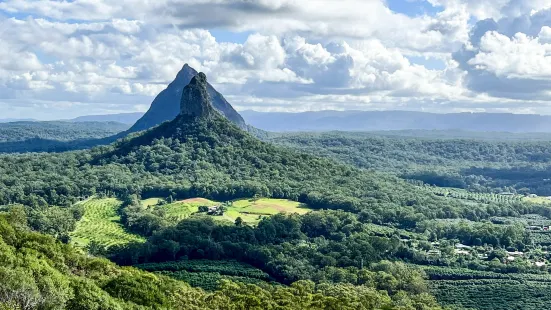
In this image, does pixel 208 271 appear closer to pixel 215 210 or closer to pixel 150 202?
pixel 215 210

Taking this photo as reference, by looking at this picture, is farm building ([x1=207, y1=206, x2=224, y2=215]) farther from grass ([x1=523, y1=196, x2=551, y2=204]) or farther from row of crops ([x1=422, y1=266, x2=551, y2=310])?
grass ([x1=523, y1=196, x2=551, y2=204])

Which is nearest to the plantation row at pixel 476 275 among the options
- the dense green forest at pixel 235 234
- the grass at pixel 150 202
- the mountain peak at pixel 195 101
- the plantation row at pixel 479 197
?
the dense green forest at pixel 235 234

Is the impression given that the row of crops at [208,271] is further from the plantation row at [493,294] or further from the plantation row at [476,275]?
the plantation row at [476,275]

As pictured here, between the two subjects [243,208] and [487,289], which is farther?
[243,208]

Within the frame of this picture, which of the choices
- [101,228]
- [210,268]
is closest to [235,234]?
[210,268]

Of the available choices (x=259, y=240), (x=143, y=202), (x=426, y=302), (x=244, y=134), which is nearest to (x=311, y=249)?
(x=259, y=240)

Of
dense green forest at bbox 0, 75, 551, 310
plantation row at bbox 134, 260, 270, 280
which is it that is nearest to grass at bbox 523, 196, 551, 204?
dense green forest at bbox 0, 75, 551, 310

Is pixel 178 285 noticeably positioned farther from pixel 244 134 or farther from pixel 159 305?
pixel 244 134
